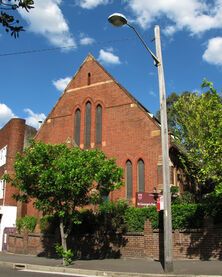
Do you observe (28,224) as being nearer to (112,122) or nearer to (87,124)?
(87,124)

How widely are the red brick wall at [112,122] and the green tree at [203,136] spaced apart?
95.1 inches

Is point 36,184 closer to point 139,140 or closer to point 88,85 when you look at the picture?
point 139,140

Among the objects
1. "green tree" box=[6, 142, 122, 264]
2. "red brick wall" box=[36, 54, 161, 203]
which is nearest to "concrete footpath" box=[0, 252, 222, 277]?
"green tree" box=[6, 142, 122, 264]

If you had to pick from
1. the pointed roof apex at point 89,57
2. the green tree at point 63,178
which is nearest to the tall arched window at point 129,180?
the green tree at point 63,178

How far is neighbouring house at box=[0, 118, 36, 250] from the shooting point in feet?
114

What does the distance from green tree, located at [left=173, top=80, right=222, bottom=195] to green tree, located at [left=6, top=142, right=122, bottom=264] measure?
14.7 feet

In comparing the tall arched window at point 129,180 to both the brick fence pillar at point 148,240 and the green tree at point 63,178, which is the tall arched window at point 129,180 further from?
the green tree at point 63,178

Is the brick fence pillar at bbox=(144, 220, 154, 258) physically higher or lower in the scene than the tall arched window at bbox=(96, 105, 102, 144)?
lower

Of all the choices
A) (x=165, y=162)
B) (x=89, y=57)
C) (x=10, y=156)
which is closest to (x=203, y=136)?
(x=165, y=162)

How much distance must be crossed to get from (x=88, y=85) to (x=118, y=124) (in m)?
5.07

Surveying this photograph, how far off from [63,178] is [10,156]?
20.8 meters

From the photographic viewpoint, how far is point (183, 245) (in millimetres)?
18547

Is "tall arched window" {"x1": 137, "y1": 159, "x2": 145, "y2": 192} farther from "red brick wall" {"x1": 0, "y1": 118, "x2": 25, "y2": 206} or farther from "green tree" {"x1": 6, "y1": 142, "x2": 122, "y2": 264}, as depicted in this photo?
"red brick wall" {"x1": 0, "y1": 118, "x2": 25, "y2": 206}

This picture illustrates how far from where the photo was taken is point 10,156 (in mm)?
36250
